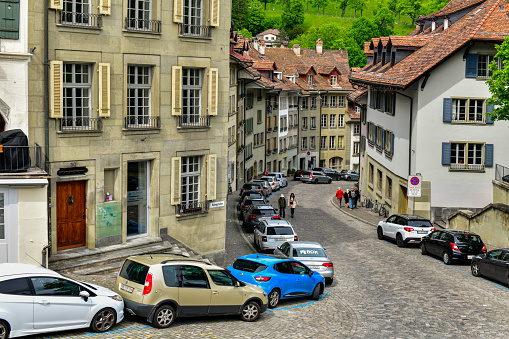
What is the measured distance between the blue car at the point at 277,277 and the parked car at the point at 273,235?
36.5 ft

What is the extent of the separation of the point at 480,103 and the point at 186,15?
23400 mm

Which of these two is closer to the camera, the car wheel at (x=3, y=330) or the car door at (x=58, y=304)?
the car wheel at (x=3, y=330)

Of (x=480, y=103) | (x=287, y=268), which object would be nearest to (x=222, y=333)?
(x=287, y=268)

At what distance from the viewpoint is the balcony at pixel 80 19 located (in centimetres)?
2493

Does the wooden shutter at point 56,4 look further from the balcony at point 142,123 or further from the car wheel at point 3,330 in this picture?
the car wheel at point 3,330

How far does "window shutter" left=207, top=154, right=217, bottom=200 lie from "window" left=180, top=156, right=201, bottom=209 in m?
0.41

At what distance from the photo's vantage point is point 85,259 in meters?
25.2

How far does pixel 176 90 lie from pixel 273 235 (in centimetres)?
1111

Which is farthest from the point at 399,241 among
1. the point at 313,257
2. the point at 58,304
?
the point at 58,304

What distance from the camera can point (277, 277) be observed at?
2359 cm

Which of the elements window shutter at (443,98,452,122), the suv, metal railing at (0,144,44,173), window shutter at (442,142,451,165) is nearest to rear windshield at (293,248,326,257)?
the suv

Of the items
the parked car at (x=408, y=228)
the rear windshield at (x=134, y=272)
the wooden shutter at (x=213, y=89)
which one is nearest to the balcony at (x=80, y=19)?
the wooden shutter at (x=213, y=89)

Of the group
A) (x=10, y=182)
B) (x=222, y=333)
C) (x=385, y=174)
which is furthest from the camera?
(x=385, y=174)

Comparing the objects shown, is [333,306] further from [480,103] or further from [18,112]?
[480,103]
